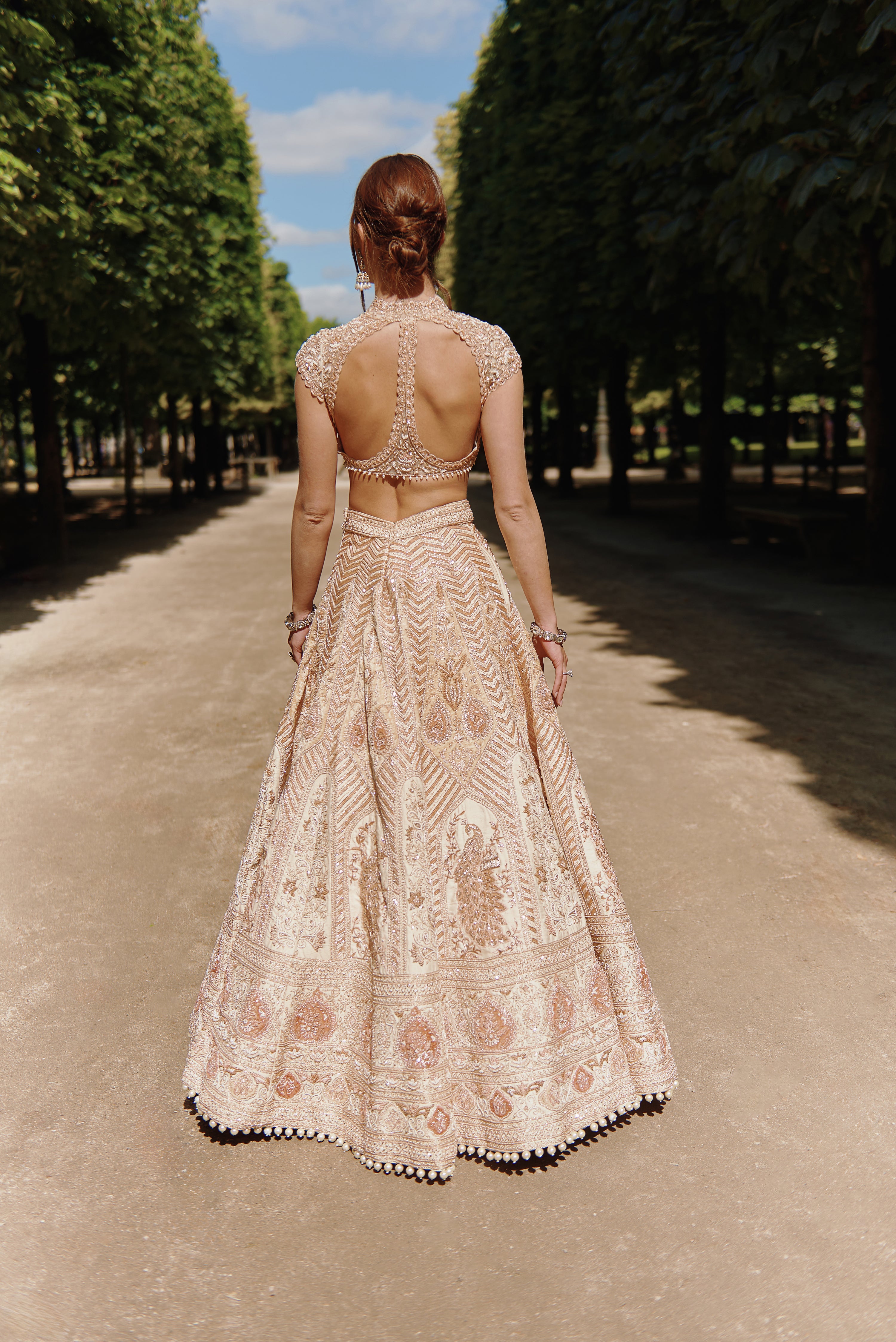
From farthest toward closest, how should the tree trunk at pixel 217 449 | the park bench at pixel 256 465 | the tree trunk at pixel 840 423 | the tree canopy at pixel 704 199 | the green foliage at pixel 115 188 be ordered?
1. the park bench at pixel 256 465
2. the tree trunk at pixel 217 449
3. the tree trunk at pixel 840 423
4. the green foliage at pixel 115 188
5. the tree canopy at pixel 704 199

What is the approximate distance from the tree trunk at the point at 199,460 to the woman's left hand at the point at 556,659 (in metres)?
30.6

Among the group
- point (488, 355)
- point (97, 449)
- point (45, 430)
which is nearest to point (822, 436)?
point (45, 430)

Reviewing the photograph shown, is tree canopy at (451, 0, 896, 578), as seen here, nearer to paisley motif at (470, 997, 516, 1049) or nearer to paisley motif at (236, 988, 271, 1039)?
paisley motif at (470, 997, 516, 1049)

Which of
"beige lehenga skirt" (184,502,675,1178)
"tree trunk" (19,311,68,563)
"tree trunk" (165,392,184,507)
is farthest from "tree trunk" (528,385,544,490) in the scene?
"beige lehenga skirt" (184,502,675,1178)

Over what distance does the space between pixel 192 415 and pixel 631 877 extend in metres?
31.8

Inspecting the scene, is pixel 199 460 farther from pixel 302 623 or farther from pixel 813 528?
pixel 302 623

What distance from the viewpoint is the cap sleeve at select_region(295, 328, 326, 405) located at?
2.91 m

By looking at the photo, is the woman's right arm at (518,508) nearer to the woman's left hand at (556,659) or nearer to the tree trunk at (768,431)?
the woman's left hand at (556,659)

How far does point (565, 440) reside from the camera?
93.8 feet

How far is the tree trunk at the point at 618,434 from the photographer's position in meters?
22.6

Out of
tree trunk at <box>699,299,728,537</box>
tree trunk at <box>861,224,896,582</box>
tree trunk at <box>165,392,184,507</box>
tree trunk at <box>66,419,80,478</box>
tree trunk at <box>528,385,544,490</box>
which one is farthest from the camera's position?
tree trunk at <box>66,419,80,478</box>

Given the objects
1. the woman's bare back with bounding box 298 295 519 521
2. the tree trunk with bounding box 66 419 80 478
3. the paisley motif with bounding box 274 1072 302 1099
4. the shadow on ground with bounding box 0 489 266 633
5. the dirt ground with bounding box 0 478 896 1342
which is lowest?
the dirt ground with bounding box 0 478 896 1342

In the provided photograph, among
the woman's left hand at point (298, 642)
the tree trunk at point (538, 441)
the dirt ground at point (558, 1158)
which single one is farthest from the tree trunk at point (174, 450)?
the woman's left hand at point (298, 642)

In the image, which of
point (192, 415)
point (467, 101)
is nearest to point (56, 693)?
point (192, 415)
